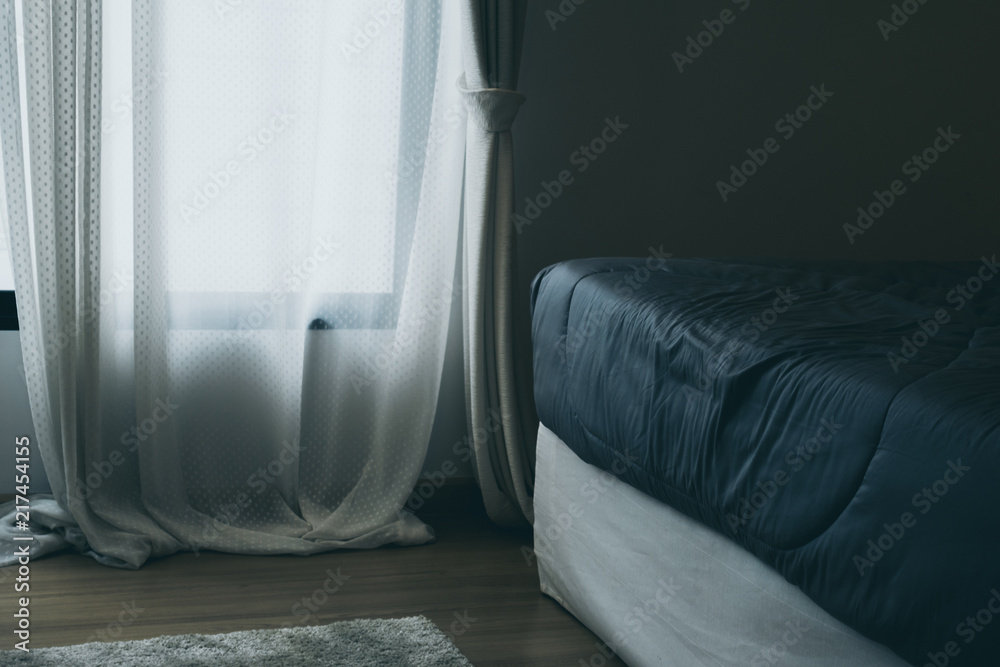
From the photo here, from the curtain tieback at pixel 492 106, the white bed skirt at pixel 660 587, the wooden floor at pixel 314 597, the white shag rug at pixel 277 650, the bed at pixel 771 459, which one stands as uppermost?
the curtain tieback at pixel 492 106

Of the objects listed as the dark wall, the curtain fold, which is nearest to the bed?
the curtain fold

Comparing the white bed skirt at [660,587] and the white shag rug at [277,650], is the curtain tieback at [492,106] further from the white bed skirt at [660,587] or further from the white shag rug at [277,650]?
the white shag rug at [277,650]

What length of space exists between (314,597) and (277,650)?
0.27 m

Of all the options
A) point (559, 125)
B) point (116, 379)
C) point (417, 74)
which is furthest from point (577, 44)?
point (116, 379)

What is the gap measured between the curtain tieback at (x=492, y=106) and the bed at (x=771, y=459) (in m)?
0.52

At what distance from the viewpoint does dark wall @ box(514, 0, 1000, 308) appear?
2441mm

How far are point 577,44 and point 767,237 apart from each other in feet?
2.71

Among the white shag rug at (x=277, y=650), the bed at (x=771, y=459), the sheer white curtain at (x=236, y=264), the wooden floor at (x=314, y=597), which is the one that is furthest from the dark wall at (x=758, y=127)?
the white shag rug at (x=277, y=650)

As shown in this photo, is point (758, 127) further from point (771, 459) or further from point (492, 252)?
point (771, 459)

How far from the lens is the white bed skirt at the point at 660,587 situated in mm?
1142

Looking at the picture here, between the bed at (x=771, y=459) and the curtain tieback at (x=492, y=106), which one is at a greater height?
the curtain tieback at (x=492, y=106)

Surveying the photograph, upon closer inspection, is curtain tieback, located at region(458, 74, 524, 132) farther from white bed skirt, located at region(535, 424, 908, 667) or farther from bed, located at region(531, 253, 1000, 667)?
white bed skirt, located at region(535, 424, 908, 667)

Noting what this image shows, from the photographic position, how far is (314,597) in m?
1.87

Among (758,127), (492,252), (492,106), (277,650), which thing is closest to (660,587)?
(277,650)
